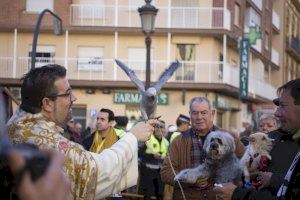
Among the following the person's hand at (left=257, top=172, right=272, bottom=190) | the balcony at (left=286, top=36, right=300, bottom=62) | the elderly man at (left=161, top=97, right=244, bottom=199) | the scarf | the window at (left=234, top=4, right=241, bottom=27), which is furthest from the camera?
the balcony at (left=286, top=36, right=300, bottom=62)

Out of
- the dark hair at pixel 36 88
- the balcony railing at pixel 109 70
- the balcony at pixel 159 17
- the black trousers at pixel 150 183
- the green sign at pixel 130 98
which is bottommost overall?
the black trousers at pixel 150 183

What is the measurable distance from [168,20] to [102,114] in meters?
24.2

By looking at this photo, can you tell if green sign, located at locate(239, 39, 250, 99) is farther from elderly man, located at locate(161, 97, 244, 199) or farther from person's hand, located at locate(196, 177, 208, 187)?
person's hand, located at locate(196, 177, 208, 187)

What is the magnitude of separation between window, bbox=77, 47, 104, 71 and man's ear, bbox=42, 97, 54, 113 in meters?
29.5

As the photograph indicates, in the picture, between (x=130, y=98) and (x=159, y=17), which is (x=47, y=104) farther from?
(x=159, y=17)

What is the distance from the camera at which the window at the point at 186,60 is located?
32844 millimetres

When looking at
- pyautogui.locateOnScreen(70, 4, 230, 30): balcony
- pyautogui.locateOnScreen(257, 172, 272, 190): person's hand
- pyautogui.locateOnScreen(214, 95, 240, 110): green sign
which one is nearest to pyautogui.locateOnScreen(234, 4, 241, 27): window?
pyautogui.locateOnScreen(70, 4, 230, 30): balcony

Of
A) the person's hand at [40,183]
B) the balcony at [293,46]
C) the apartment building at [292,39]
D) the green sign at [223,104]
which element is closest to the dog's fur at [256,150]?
the person's hand at [40,183]

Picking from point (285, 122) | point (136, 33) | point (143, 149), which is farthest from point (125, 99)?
point (285, 122)

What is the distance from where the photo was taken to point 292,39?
178 ft

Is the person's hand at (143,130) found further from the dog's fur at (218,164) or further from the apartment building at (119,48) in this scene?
the apartment building at (119,48)

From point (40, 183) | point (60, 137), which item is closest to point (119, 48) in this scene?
point (60, 137)

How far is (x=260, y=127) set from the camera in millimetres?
8234

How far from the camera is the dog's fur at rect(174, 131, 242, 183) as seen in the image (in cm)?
577
